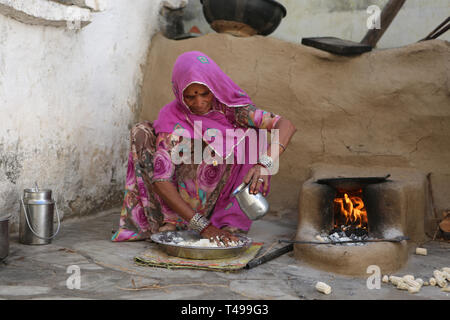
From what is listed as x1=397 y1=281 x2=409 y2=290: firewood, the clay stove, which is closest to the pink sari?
the clay stove

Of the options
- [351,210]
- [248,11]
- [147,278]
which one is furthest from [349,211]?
[248,11]

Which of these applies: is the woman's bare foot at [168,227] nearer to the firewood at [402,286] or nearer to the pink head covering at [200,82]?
the pink head covering at [200,82]

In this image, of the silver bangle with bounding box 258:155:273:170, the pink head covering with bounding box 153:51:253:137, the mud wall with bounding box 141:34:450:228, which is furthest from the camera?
the mud wall with bounding box 141:34:450:228

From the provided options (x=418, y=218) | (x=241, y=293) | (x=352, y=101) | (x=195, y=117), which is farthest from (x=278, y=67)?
(x=241, y=293)

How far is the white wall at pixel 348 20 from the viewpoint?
4.92m

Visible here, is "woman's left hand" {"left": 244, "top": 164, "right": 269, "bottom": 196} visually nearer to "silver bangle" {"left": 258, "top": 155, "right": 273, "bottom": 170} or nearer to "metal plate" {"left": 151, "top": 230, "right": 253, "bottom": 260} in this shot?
"silver bangle" {"left": 258, "top": 155, "right": 273, "bottom": 170}

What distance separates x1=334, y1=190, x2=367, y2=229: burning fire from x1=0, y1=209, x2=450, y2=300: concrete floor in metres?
0.38

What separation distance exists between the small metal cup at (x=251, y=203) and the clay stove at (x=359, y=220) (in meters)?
0.39

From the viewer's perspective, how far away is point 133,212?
330cm

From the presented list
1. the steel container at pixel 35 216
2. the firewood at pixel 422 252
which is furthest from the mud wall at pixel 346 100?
the steel container at pixel 35 216

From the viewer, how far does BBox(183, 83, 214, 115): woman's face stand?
10.3 feet

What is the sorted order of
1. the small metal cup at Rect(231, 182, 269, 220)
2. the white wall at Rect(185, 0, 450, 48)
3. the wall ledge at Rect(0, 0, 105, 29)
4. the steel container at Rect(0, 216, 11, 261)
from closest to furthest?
1. the steel container at Rect(0, 216, 11, 261)
2. the small metal cup at Rect(231, 182, 269, 220)
3. the wall ledge at Rect(0, 0, 105, 29)
4. the white wall at Rect(185, 0, 450, 48)

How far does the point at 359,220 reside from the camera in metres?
3.23
